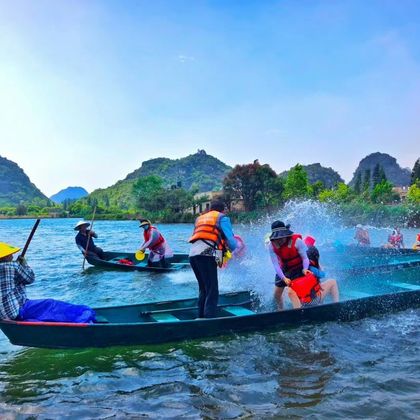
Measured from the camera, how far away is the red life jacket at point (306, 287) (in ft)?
27.3

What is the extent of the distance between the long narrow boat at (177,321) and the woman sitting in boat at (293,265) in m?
0.34

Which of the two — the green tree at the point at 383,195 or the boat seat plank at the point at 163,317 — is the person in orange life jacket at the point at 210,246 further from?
the green tree at the point at 383,195

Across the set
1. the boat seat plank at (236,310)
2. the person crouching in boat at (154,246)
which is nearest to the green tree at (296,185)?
the person crouching in boat at (154,246)

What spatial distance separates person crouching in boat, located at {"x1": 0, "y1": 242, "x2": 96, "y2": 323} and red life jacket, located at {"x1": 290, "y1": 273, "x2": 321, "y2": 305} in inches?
147

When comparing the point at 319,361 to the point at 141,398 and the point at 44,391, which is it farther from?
the point at 44,391

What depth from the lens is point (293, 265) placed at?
27.5 feet

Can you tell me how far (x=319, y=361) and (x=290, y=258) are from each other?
2.04m

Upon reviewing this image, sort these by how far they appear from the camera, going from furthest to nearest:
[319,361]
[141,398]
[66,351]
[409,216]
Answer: [409,216] < [66,351] < [319,361] < [141,398]

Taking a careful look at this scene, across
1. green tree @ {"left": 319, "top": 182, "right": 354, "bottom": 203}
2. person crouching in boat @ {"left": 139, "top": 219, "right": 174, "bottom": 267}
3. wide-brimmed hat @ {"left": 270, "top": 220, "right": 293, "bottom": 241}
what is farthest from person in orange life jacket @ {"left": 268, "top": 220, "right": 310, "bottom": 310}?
green tree @ {"left": 319, "top": 182, "right": 354, "bottom": 203}

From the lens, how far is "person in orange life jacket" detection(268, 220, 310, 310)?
26.6ft

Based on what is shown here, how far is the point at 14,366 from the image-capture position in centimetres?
713

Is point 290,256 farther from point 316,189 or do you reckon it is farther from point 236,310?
point 316,189

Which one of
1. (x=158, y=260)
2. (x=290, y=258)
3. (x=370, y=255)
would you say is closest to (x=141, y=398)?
(x=290, y=258)

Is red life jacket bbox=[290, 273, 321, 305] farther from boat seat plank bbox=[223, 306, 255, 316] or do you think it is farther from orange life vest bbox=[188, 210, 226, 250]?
orange life vest bbox=[188, 210, 226, 250]
